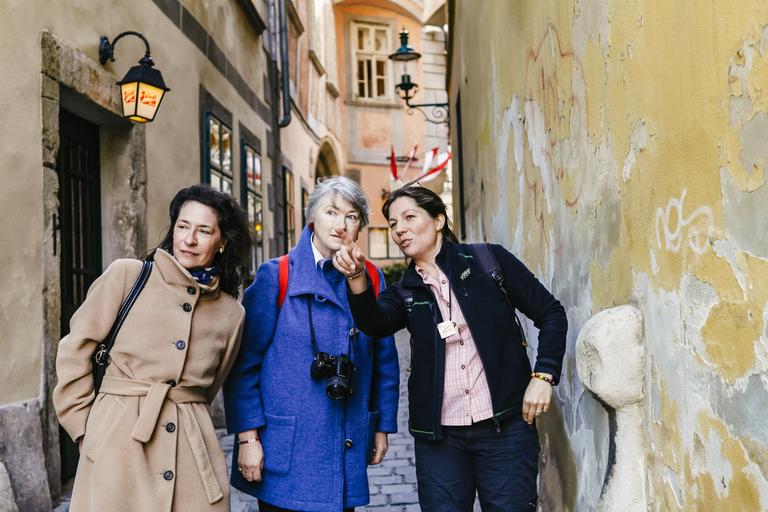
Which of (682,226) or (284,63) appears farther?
(284,63)

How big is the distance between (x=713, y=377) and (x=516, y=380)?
86 cm

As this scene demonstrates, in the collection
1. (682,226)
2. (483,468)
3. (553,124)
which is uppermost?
(553,124)

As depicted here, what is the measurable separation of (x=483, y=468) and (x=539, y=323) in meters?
0.49

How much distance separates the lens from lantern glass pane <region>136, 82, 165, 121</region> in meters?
4.61

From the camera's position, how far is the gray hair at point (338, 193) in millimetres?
2449

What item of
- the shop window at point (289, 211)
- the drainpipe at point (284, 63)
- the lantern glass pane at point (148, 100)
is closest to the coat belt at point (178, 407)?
the lantern glass pane at point (148, 100)

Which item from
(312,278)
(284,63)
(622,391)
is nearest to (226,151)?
(284,63)

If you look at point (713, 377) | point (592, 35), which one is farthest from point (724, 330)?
point (592, 35)

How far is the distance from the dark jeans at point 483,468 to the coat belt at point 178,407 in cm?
68

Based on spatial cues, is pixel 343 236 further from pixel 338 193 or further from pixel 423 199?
pixel 423 199

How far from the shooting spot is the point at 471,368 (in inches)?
87.7

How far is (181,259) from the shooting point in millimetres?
2244

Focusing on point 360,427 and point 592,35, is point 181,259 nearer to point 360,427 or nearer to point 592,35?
point 360,427

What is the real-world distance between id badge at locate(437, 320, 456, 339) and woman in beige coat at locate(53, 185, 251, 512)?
67 centimetres
